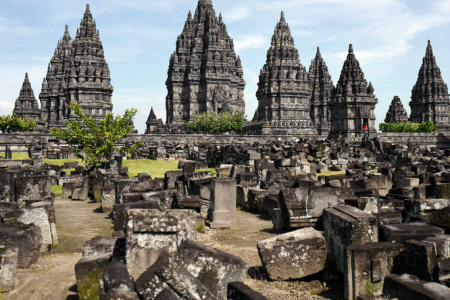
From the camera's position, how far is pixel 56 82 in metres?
73.4

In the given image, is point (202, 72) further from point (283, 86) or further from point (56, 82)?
point (56, 82)

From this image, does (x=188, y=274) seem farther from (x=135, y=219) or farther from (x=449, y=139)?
(x=449, y=139)

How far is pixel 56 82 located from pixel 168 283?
75828 millimetres

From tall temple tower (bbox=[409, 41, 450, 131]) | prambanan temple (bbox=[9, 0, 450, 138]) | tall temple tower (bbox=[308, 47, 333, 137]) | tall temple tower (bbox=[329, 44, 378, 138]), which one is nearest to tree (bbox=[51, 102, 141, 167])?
tall temple tower (bbox=[329, 44, 378, 138])

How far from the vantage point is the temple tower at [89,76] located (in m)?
57.5

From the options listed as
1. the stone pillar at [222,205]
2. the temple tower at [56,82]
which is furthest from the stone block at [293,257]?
the temple tower at [56,82]

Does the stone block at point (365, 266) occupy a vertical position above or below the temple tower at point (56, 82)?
below

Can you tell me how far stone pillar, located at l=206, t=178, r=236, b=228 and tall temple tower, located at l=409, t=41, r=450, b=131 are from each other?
7395 cm

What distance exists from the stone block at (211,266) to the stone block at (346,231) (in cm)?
153

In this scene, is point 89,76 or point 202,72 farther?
point 202,72

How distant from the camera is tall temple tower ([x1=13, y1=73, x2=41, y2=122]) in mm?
71312

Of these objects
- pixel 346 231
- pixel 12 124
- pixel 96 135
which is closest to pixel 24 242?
pixel 346 231

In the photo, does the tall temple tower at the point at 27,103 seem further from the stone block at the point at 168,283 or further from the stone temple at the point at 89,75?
the stone block at the point at 168,283

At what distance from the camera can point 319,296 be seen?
5.36 meters
